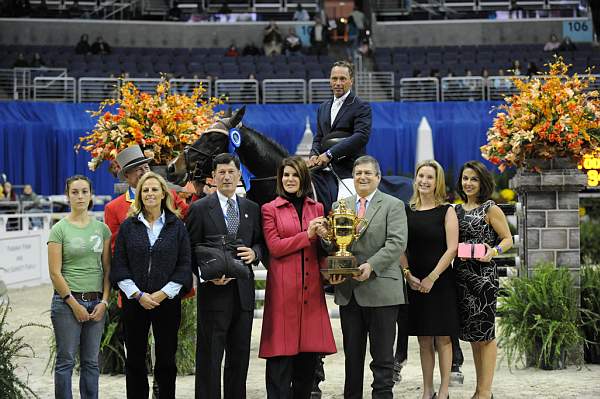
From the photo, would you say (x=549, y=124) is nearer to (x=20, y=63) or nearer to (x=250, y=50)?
(x=20, y=63)

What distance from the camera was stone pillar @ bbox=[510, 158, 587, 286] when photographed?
781 centimetres

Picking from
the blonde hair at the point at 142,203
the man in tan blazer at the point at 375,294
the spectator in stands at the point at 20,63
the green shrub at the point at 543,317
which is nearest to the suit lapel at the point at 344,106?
the man in tan blazer at the point at 375,294

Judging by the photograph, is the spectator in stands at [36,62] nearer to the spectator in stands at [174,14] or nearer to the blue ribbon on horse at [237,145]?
the spectator in stands at [174,14]

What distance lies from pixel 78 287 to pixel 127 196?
0.84 m

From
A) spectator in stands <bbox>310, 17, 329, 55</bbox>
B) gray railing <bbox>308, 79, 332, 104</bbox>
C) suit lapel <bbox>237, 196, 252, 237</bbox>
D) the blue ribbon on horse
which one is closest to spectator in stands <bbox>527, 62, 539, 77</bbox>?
gray railing <bbox>308, 79, 332, 104</bbox>

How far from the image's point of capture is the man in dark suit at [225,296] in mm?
5336

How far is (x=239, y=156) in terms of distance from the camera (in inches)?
254

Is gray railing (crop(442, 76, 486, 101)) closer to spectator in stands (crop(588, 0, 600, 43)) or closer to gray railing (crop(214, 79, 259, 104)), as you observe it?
gray railing (crop(214, 79, 259, 104))

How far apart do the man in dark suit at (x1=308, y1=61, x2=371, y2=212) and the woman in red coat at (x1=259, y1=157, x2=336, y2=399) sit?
103cm

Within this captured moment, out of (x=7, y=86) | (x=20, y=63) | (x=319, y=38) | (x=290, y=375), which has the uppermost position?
(x=319, y=38)

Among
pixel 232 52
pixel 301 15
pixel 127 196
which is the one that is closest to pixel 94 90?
pixel 232 52

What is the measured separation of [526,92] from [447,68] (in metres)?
17.5

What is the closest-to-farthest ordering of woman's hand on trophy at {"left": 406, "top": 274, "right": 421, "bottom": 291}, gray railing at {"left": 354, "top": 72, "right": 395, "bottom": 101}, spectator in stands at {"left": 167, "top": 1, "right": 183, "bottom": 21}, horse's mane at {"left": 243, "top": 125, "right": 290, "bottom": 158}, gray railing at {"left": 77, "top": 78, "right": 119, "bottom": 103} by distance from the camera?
woman's hand on trophy at {"left": 406, "top": 274, "right": 421, "bottom": 291} < horse's mane at {"left": 243, "top": 125, "right": 290, "bottom": 158} < gray railing at {"left": 77, "top": 78, "right": 119, "bottom": 103} < gray railing at {"left": 354, "top": 72, "right": 395, "bottom": 101} < spectator in stands at {"left": 167, "top": 1, "right": 183, "bottom": 21}

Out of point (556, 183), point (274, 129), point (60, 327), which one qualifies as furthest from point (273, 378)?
point (274, 129)
